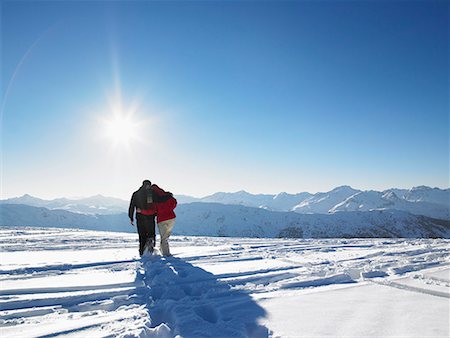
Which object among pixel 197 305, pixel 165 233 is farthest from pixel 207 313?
pixel 165 233

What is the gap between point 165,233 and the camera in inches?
270

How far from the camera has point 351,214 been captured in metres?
118

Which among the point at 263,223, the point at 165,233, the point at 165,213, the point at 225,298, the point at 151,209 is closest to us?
the point at 225,298

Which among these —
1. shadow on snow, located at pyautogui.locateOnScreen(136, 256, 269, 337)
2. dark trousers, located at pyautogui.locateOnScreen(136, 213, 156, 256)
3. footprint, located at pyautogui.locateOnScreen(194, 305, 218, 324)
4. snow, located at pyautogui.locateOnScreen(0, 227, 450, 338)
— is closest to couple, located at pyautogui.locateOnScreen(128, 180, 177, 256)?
dark trousers, located at pyautogui.locateOnScreen(136, 213, 156, 256)

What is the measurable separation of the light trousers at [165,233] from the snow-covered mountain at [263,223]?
8932 cm

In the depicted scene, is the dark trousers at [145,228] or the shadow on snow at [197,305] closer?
the shadow on snow at [197,305]

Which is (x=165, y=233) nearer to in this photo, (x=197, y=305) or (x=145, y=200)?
(x=145, y=200)

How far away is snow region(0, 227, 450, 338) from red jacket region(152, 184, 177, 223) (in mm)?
1437

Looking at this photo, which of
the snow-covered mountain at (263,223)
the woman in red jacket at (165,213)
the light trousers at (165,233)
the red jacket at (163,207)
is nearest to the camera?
the light trousers at (165,233)

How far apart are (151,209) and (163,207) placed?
349mm

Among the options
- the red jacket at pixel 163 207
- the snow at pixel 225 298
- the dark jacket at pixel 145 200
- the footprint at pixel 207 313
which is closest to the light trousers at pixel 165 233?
the red jacket at pixel 163 207

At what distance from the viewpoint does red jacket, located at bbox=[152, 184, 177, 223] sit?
7.07 m

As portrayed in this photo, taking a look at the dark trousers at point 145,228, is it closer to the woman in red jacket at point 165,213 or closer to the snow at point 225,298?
the woman in red jacket at point 165,213

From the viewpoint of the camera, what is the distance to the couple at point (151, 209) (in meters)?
7.02
